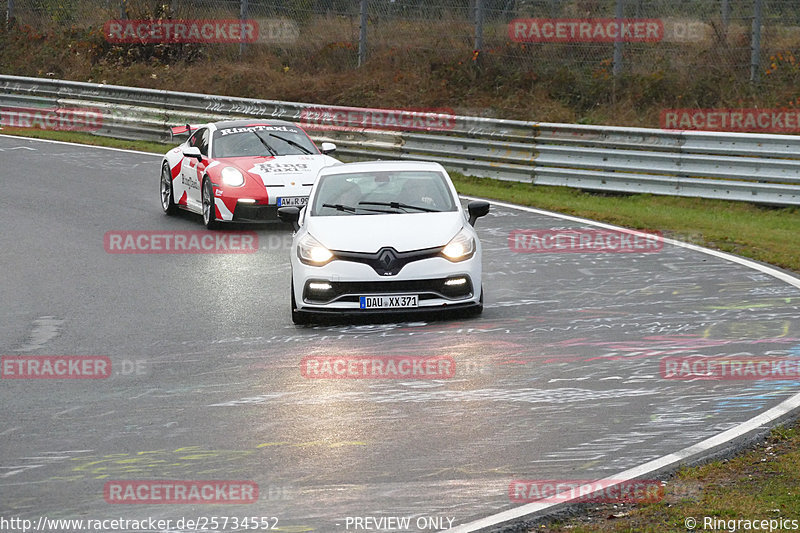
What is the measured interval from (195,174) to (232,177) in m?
0.98

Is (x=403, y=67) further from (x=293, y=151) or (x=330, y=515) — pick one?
(x=330, y=515)

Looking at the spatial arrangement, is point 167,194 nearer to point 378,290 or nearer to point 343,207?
point 343,207

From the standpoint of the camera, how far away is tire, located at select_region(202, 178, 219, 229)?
16969 mm

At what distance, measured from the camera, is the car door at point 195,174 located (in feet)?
57.3

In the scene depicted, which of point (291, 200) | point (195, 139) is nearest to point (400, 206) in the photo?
point (291, 200)

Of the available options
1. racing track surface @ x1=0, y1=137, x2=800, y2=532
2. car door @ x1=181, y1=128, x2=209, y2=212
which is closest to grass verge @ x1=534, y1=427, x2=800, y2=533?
racing track surface @ x1=0, y1=137, x2=800, y2=532

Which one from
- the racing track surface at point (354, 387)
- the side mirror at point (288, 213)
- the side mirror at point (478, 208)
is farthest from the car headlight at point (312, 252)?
the side mirror at point (478, 208)

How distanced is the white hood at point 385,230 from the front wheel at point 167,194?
6745 millimetres

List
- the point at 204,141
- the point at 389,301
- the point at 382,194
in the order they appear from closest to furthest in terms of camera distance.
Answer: the point at 389,301 → the point at 382,194 → the point at 204,141

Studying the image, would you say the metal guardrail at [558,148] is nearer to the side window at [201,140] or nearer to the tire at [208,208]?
→ the side window at [201,140]

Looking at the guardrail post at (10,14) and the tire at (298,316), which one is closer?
the tire at (298,316)

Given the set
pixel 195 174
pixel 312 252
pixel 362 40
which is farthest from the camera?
pixel 362 40

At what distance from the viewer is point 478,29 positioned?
27406 mm

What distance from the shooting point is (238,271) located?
14180 mm
